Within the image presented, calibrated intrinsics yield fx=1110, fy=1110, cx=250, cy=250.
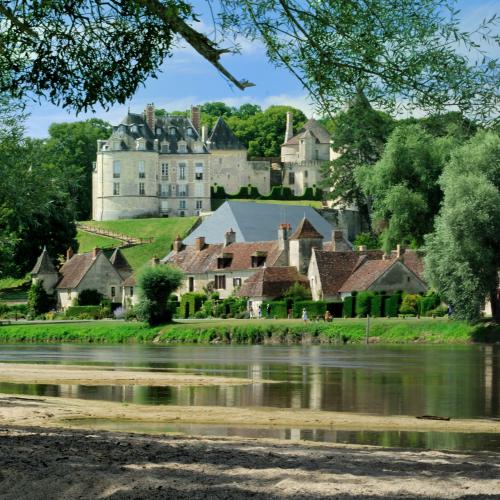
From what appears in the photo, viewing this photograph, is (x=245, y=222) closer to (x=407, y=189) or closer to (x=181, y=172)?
(x=407, y=189)

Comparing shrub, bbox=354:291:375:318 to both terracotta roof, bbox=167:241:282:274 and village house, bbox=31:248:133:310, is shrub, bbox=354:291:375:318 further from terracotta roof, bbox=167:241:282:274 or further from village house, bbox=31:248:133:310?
village house, bbox=31:248:133:310

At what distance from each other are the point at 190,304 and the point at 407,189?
25278 mm

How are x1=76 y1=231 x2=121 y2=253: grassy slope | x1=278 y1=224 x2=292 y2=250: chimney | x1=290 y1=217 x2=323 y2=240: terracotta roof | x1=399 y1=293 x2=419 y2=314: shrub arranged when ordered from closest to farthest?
x1=399 y1=293 x2=419 y2=314: shrub < x1=290 y1=217 x2=323 y2=240: terracotta roof < x1=278 y1=224 x2=292 y2=250: chimney < x1=76 y1=231 x2=121 y2=253: grassy slope

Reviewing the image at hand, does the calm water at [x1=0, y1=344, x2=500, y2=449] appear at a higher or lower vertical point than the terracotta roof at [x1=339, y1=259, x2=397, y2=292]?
lower

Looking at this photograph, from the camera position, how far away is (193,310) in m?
79.0

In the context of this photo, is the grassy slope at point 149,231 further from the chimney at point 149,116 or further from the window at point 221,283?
the window at point 221,283

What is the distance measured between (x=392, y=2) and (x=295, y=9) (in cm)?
128

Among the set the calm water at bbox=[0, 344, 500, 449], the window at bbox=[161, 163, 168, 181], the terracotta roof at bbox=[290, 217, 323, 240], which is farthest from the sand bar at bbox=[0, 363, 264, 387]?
the window at bbox=[161, 163, 168, 181]

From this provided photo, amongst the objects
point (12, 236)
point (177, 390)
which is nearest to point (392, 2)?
point (177, 390)

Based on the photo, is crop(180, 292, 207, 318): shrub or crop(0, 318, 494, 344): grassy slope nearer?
crop(0, 318, 494, 344): grassy slope

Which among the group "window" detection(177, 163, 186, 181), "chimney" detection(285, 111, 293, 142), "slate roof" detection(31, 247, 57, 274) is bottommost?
"slate roof" detection(31, 247, 57, 274)

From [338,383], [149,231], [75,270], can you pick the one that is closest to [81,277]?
[75,270]

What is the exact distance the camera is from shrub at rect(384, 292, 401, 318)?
64312 millimetres

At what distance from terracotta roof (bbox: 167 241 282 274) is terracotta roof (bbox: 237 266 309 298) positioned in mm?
2728
